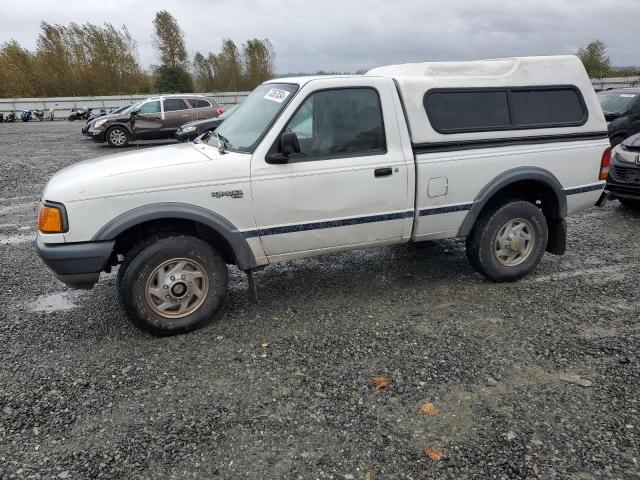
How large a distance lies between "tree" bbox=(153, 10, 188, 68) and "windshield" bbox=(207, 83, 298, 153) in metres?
47.6

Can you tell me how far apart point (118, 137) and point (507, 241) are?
16.1 meters

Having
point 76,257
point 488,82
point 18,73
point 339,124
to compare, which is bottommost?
point 76,257

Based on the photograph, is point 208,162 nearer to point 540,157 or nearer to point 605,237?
point 540,157

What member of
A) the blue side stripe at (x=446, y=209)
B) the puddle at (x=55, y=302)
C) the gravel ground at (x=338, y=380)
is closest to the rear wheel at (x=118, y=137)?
the gravel ground at (x=338, y=380)

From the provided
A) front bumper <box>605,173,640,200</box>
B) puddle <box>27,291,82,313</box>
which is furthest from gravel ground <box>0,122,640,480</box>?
front bumper <box>605,173,640,200</box>

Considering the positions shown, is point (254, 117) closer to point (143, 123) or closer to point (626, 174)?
point (626, 174)

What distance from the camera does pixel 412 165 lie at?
4.35m

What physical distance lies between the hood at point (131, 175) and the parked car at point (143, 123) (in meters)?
14.5

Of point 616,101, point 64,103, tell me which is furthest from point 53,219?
point 64,103

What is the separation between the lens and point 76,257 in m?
3.66

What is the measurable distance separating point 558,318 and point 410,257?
6.28 ft

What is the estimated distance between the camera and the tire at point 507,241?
4.84m

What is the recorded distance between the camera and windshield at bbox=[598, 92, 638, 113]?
11.3 m

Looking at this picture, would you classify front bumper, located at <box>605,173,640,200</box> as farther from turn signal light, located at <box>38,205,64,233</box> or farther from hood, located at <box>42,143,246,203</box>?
turn signal light, located at <box>38,205,64,233</box>
